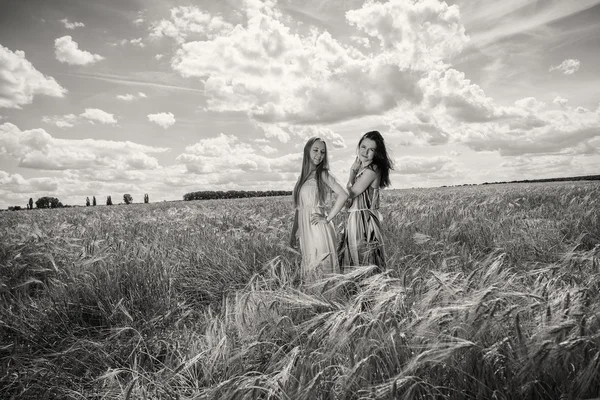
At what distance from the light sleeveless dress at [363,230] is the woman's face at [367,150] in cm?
16

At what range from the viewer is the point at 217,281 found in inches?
162

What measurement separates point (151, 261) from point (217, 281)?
0.80 meters

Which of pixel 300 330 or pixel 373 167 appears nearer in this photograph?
pixel 300 330

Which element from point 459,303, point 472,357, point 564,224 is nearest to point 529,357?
point 472,357

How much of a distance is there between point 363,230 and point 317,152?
1097 millimetres

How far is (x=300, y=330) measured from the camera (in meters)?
2.25

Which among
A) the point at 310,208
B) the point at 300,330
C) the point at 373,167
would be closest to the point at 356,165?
the point at 373,167

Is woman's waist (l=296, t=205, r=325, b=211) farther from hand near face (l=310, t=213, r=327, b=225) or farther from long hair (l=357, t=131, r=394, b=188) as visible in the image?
long hair (l=357, t=131, r=394, b=188)

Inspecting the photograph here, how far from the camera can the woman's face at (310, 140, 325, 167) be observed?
14.3ft

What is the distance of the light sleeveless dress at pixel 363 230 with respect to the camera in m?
4.36

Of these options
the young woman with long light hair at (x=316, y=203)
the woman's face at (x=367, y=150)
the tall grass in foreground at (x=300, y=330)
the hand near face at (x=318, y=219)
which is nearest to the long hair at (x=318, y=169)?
the young woman with long light hair at (x=316, y=203)

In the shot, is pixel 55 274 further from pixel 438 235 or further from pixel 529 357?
pixel 438 235

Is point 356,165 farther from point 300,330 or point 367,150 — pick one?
point 300,330

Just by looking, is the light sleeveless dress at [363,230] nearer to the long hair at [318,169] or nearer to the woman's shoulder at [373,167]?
the woman's shoulder at [373,167]
